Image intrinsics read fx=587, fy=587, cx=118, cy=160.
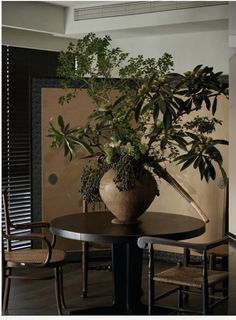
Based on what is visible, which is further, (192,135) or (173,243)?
(192,135)

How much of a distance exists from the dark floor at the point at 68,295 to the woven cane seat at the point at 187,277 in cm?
53

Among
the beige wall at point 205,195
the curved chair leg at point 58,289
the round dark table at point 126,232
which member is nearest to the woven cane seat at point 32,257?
the curved chair leg at point 58,289

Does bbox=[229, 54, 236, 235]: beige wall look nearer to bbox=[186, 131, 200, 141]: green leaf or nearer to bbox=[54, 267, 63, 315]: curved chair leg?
bbox=[186, 131, 200, 141]: green leaf

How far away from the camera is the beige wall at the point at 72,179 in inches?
227

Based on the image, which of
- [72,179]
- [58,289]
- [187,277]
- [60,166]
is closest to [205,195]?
[72,179]

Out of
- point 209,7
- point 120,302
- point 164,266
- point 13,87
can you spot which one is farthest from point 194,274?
point 13,87

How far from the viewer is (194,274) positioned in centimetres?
383

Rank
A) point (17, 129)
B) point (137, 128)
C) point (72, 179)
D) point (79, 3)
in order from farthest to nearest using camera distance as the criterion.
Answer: point (17, 129), point (79, 3), point (72, 179), point (137, 128)

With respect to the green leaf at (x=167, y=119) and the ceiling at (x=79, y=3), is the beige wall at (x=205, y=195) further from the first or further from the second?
the ceiling at (x=79, y=3)

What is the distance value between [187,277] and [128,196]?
0.70 m

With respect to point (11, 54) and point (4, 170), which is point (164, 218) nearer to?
point (4, 170)

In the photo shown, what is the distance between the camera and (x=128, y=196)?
4074 millimetres

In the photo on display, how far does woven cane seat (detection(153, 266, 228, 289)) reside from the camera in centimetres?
361

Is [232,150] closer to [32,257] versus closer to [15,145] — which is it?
[32,257]
